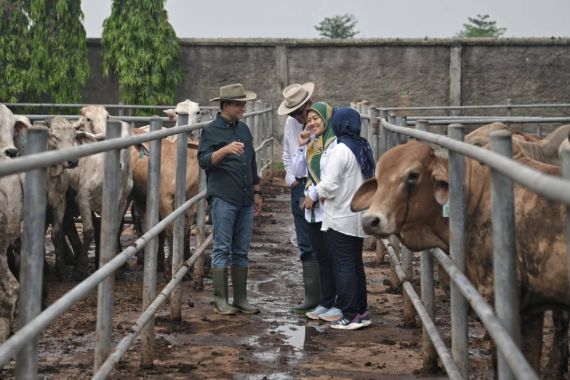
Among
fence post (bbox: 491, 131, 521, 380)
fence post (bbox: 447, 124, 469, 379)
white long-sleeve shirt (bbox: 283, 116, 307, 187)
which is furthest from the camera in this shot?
white long-sleeve shirt (bbox: 283, 116, 307, 187)

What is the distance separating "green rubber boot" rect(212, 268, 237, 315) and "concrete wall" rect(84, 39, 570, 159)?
15207 mm

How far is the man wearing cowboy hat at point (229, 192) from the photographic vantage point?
8625 mm

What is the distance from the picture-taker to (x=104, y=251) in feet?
18.0

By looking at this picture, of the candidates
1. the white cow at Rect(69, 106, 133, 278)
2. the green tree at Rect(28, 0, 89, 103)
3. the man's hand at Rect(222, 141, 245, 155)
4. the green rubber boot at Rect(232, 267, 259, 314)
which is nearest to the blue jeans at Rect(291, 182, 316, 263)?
the green rubber boot at Rect(232, 267, 259, 314)

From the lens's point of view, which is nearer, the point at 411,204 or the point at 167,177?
the point at 411,204

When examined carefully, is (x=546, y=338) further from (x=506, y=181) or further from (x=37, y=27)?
(x=37, y=27)

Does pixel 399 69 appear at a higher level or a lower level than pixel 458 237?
higher

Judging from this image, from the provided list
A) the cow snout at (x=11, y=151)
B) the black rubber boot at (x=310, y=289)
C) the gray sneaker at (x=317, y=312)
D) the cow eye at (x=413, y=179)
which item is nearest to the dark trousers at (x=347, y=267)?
the gray sneaker at (x=317, y=312)

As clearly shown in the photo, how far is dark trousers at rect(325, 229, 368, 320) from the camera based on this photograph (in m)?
8.06

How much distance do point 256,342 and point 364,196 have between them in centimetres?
198

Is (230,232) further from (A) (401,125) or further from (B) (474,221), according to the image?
(B) (474,221)

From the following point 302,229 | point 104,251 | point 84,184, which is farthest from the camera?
point 84,184

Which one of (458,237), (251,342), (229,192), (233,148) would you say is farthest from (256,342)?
(458,237)

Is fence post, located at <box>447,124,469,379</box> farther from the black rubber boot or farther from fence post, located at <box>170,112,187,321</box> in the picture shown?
the black rubber boot
